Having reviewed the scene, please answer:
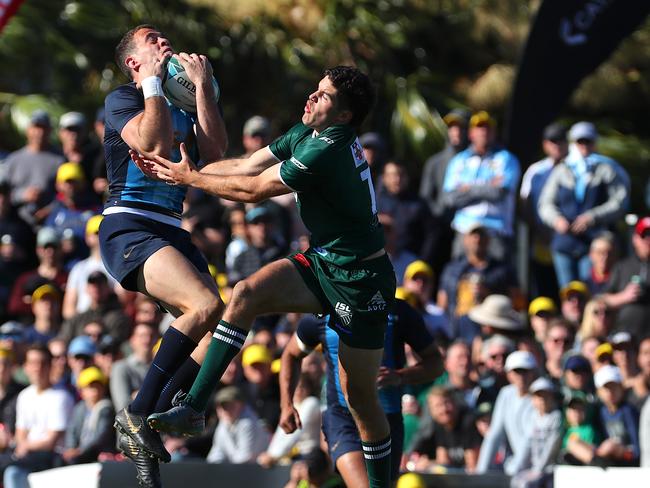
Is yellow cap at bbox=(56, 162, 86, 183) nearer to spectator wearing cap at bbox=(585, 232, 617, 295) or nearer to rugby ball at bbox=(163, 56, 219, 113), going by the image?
spectator wearing cap at bbox=(585, 232, 617, 295)

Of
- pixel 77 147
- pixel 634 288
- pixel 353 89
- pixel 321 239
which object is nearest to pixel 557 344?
pixel 634 288

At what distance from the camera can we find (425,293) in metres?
12.6

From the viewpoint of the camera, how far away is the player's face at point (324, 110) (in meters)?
7.84

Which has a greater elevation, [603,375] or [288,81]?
[288,81]

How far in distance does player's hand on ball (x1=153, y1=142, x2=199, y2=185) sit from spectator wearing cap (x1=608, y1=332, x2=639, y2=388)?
4.76 metres

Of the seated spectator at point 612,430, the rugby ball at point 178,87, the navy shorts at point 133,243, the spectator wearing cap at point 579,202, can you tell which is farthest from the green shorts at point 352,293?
the spectator wearing cap at point 579,202

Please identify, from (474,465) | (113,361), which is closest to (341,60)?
(113,361)

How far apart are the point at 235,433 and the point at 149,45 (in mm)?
4103

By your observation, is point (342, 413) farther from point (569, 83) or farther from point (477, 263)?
point (569, 83)

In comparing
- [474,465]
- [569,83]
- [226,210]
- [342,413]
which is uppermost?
[569,83]

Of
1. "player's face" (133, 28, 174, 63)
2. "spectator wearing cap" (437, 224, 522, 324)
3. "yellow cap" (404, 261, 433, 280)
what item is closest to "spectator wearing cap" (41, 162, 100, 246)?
"yellow cap" (404, 261, 433, 280)

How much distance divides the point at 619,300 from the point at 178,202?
5156 millimetres

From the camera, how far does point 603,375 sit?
1092cm

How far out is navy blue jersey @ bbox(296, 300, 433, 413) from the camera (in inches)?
357
